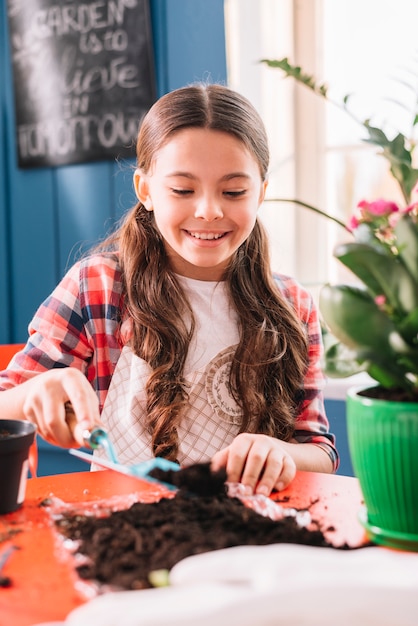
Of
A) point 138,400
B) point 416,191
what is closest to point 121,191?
point 138,400

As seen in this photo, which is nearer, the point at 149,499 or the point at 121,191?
the point at 149,499

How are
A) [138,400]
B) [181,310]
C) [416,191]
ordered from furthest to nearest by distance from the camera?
1. [181,310]
2. [138,400]
3. [416,191]

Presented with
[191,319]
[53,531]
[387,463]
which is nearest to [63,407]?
[53,531]

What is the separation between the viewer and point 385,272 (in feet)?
2.30

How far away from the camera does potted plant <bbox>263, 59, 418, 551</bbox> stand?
70cm

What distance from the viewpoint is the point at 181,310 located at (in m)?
1.46

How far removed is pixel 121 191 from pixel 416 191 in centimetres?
176

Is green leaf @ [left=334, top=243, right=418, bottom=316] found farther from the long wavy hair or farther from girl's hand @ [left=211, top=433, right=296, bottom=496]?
the long wavy hair

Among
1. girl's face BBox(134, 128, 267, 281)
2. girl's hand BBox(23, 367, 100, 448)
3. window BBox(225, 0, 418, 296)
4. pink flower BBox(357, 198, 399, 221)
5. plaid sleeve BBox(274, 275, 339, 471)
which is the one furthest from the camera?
window BBox(225, 0, 418, 296)

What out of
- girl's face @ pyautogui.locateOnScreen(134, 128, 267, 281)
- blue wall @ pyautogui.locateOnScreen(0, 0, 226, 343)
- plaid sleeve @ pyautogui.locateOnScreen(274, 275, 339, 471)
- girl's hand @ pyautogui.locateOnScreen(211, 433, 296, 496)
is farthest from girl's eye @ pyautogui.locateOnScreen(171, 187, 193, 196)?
blue wall @ pyautogui.locateOnScreen(0, 0, 226, 343)

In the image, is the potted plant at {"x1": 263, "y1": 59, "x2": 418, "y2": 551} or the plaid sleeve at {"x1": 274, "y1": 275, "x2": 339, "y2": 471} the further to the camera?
the plaid sleeve at {"x1": 274, "y1": 275, "x2": 339, "y2": 471}

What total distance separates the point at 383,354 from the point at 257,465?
0.32 metres

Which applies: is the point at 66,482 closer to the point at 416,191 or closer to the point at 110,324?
the point at 110,324

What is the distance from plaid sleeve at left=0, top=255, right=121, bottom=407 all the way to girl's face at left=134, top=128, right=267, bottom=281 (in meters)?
0.16
